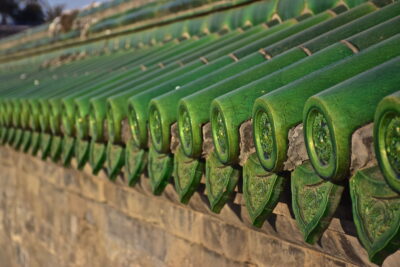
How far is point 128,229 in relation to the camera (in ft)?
12.8

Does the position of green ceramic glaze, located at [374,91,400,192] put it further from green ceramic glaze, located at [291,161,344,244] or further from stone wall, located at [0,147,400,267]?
stone wall, located at [0,147,400,267]

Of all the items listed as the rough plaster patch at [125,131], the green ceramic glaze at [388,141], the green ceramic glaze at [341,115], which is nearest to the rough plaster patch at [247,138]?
the green ceramic glaze at [341,115]

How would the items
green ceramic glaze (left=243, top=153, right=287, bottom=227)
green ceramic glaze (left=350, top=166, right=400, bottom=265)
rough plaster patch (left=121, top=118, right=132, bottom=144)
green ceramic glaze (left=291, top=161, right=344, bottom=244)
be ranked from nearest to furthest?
green ceramic glaze (left=350, top=166, right=400, bottom=265)
green ceramic glaze (left=291, top=161, right=344, bottom=244)
green ceramic glaze (left=243, top=153, right=287, bottom=227)
rough plaster patch (left=121, top=118, right=132, bottom=144)

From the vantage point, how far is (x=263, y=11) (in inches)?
149

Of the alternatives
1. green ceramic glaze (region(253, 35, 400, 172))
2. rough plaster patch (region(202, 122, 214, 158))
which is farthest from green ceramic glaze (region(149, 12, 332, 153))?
green ceramic glaze (region(253, 35, 400, 172))

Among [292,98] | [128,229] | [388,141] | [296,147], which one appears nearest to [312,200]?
[296,147]

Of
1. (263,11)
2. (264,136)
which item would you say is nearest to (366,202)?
(264,136)

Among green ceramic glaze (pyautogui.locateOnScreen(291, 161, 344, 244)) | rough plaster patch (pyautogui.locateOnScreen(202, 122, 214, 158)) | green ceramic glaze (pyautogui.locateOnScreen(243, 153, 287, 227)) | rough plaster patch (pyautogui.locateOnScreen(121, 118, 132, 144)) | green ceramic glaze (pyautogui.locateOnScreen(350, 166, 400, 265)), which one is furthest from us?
rough plaster patch (pyautogui.locateOnScreen(121, 118, 132, 144))

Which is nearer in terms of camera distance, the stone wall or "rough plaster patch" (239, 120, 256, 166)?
"rough plaster patch" (239, 120, 256, 166)

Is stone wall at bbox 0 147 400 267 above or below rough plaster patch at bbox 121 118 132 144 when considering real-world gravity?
below

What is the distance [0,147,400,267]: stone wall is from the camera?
7.73 ft

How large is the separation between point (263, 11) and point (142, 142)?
1.45 meters

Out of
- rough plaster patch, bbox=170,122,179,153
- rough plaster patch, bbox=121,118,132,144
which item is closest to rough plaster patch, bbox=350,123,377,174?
rough plaster patch, bbox=170,122,179,153

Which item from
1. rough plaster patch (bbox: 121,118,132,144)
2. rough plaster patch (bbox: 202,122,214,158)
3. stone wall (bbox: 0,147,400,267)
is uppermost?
rough plaster patch (bbox: 121,118,132,144)
